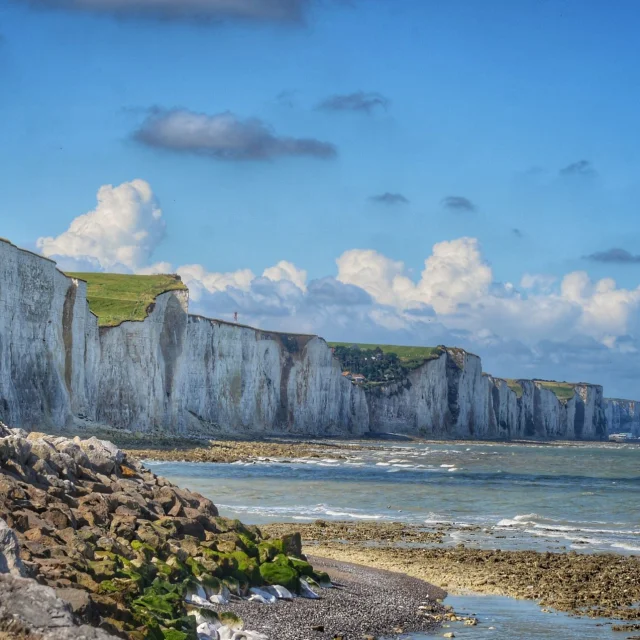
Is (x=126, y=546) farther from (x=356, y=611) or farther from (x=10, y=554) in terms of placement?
(x=10, y=554)

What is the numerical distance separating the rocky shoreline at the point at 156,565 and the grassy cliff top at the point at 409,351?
109 metres

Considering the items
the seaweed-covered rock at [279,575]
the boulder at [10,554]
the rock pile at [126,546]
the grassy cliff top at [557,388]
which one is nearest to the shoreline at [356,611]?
the seaweed-covered rock at [279,575]

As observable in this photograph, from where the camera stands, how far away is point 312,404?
10006 centimetres

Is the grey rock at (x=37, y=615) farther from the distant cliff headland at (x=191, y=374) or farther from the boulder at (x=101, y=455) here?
the distant cliff headland at (x=191, y=374)

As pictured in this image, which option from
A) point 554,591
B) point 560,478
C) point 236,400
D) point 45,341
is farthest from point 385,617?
point 236,400

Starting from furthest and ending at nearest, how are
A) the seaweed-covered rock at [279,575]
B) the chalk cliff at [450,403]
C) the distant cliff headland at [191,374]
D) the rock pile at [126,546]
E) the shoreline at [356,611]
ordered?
the chalk cliff at [450,403] → the distant cliff headland at [191,374] → the seaweed-covered rock at [279,575] → the shoreline at [356,611] → the rock pile at [126,546]

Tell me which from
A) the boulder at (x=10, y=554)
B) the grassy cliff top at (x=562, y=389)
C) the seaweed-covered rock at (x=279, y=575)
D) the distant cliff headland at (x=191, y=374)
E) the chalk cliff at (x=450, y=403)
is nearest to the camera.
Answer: the boulder at (x=10, y=554)

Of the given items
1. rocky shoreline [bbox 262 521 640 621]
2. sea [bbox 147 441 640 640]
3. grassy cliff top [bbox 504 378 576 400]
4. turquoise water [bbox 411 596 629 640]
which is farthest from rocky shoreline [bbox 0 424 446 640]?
grassy cliff top [bbox 504 378 576 400]

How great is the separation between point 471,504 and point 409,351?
109 m

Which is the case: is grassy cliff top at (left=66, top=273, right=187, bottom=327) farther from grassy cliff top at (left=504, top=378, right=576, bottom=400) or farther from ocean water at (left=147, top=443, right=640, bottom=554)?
grassy cliff top at (left=504, top=378, right=576, bottom=400)

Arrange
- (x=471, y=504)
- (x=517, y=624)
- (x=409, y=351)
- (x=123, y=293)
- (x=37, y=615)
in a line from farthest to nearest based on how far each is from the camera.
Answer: (x=409, y=351) → (x=123, y=293) → (x=471, y=504) → (x=517, y=624) → (x=37, y=615)

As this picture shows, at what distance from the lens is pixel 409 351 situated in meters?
139

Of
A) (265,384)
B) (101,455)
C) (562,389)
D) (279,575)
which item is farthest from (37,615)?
(562,389)

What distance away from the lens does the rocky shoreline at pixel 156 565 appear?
32.4 feet
